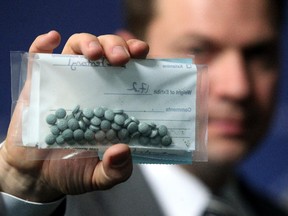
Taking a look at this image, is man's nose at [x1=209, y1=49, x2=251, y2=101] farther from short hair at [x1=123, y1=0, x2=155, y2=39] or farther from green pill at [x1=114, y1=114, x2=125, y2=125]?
green pill at [x1=114, y1=114, x2=125, y2=125]

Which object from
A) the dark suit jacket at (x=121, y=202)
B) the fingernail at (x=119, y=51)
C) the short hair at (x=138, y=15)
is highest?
the short hair at (x=138, y=15)

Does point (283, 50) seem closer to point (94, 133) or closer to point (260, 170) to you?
point (260, 170)

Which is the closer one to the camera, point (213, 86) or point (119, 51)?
point (119, 51)

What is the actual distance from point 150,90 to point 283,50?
331mm

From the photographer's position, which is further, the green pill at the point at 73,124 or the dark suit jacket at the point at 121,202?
the dark suit jacket at the point at 121,202

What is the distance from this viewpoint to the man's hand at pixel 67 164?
415 millimetres

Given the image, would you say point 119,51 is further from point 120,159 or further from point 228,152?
point 228,152

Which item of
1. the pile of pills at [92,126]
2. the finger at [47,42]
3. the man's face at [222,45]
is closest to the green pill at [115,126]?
the pile of pills at [92,126]

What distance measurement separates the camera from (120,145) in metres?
0.40

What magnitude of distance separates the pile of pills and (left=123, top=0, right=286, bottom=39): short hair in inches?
10.2

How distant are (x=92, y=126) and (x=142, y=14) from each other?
29 centimetres

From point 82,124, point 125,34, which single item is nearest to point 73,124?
point 82,124

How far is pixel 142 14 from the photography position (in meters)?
0.63

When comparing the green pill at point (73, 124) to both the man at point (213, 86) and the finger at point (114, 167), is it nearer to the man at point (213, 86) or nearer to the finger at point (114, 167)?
the finger at point (114, 167)
